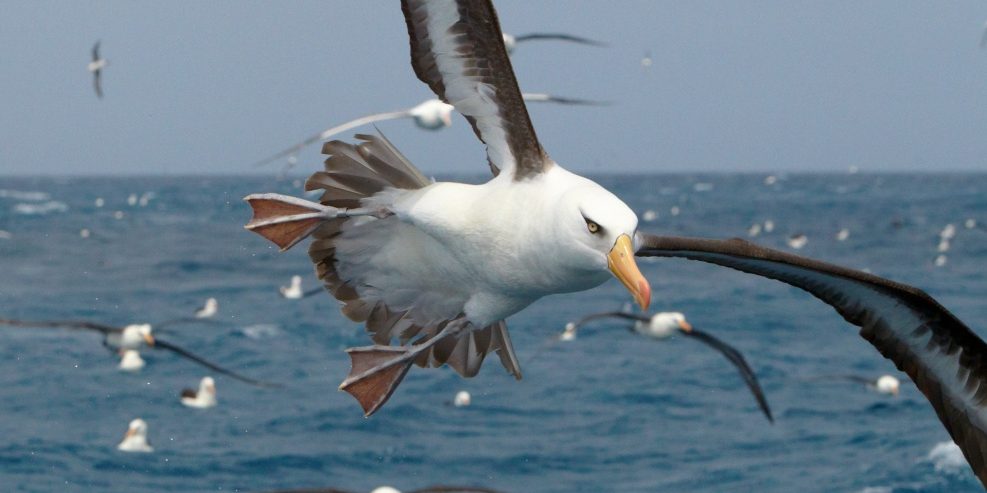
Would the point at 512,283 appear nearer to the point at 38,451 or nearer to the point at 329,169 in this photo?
the point at 329,169

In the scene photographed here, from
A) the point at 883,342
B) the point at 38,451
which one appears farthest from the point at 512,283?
the point at 38,451

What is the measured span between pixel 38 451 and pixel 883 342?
50.3 feet

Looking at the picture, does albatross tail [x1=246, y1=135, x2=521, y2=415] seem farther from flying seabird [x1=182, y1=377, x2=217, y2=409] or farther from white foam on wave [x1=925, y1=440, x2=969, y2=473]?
flying seabird [x1=182, y1=377, x2=217, y2=409]

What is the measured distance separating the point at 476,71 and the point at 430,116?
44.6ft

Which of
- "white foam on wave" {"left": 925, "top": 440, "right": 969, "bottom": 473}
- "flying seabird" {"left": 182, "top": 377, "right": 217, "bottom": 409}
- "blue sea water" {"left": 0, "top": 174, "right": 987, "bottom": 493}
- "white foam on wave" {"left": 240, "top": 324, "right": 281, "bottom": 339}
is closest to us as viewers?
"white foam on wave" {"left": 925, "top": 440, "right": 969, "bottom": 473}

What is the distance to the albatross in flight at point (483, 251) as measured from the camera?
5.59 meters

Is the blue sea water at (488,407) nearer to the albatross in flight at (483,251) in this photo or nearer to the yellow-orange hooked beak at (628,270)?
the albatross in flight at (483,251)

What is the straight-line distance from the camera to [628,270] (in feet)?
16.5

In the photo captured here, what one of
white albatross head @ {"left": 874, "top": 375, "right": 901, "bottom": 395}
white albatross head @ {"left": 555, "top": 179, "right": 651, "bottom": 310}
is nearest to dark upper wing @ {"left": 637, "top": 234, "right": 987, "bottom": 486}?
white albatross head @ {"left": 555, "top": 179, "right": 651, "bottom": 310}

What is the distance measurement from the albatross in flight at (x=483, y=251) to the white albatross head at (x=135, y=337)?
52.1ft

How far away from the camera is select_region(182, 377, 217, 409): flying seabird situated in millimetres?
22562

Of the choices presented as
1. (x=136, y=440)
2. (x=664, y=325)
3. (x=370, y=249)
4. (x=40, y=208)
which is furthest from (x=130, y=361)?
(x=40, y=208)

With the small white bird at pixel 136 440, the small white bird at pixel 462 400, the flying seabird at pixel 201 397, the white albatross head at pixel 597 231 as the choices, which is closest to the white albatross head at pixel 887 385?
the small white bird at pixel 462 400

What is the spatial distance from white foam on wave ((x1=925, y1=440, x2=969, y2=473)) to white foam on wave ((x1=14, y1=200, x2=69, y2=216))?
71.7m
